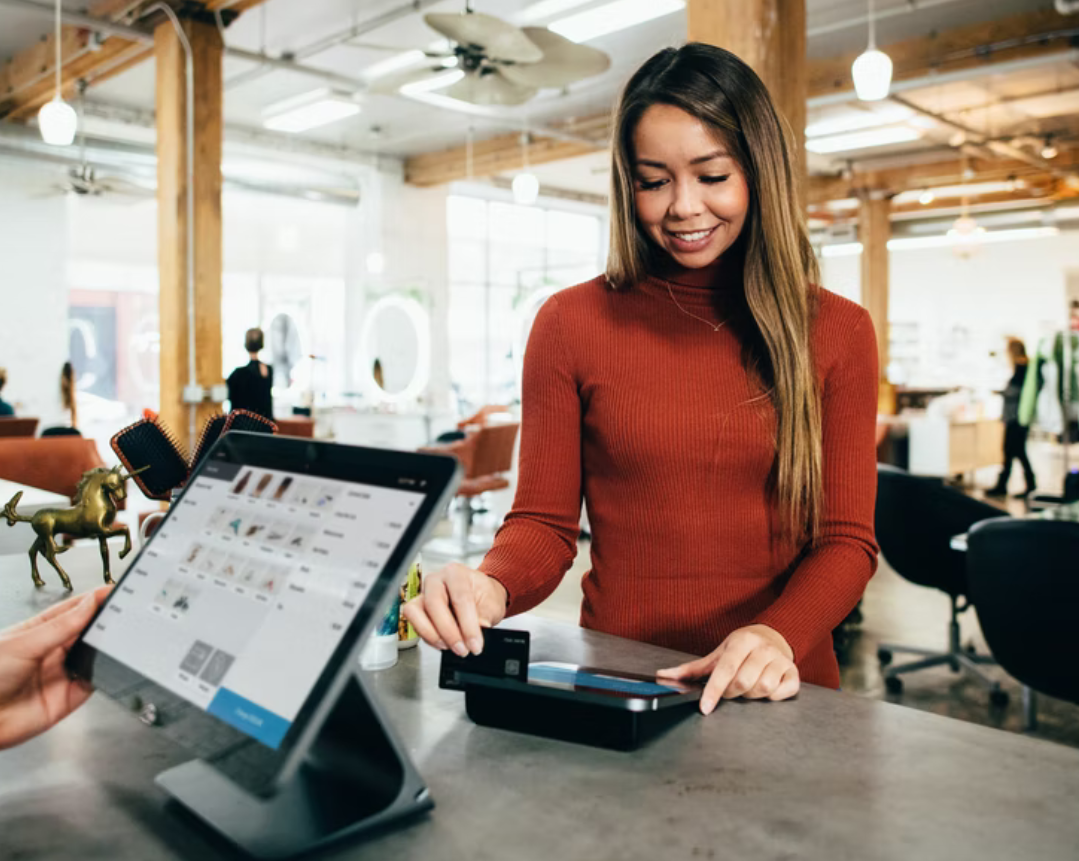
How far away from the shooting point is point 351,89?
305 inches

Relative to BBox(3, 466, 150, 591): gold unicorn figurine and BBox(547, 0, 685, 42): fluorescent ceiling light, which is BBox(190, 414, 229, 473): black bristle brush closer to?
BBox(3, 466, 150, 591): gold unicorn figurine

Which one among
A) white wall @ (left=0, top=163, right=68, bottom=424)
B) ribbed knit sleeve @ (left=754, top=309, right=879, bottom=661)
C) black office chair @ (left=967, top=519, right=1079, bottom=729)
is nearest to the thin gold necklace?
ribbed knit sleeve @ (left=754, top=309, right=879, bottom=661)

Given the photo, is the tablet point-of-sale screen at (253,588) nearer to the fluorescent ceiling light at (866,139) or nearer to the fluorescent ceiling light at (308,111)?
the fluorescent ceiling light at (308,111)

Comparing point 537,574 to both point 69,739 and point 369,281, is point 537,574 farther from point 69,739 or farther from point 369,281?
point 369,281

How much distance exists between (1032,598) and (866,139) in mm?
9024

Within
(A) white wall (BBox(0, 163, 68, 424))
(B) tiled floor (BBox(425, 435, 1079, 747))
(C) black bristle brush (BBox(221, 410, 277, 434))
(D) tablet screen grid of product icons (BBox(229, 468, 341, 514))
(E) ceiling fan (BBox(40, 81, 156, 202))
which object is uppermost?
(E) ceiling fan (BBox(40, 81, 156, 202))

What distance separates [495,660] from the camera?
95cm

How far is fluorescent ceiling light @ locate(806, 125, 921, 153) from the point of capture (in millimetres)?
10320

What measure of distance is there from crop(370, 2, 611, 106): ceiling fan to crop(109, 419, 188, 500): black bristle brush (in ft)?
10.9

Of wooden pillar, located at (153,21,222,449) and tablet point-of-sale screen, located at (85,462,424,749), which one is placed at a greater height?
wooden pillar, located at (153,21,222,449)

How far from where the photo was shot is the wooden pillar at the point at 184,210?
6.37 m

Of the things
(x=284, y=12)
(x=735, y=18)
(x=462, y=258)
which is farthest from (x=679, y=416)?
(x=462, y=258)

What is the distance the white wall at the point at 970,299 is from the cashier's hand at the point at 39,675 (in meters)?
14.9

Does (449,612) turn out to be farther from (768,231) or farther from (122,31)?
(122,31)
